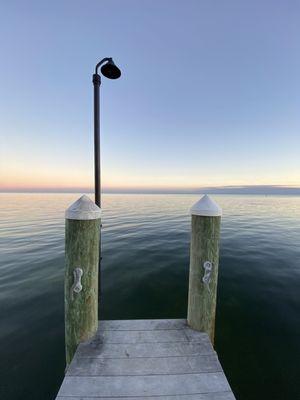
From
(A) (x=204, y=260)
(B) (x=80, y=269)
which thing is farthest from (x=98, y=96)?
(A) (x=204, y=260)

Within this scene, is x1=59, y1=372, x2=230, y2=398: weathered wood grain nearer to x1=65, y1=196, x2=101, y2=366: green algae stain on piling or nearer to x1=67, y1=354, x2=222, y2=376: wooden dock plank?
x1=67, y1=354, x2=222, y2=376: wooden dock plank

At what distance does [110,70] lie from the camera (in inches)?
160

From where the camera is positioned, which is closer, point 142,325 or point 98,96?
point 142,325

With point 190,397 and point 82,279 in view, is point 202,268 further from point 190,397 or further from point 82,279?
point 82,279

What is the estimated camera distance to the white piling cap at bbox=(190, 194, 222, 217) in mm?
3246

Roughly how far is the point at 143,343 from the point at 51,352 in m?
2.39

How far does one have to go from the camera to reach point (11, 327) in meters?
4.69

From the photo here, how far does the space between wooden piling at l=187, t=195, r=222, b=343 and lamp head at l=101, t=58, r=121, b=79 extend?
3321mm

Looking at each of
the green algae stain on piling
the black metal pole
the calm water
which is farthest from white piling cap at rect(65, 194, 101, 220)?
the calm water

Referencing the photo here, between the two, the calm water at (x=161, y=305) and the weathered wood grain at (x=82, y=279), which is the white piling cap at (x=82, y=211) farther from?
the calm water at (x=161, y=305)

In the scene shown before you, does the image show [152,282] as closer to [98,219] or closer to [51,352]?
[51,352]

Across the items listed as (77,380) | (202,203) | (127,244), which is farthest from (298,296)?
(127,244)

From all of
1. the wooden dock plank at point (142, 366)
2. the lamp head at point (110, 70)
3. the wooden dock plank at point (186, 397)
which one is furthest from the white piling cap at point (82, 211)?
the lamp head at point (110, 70)

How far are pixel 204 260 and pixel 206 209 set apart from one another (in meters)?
0.91
